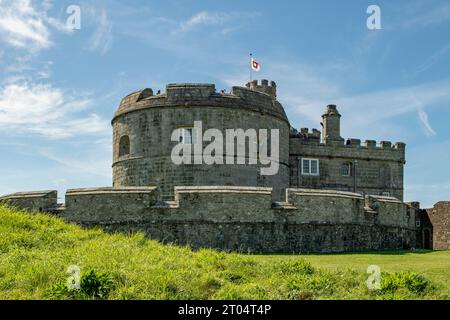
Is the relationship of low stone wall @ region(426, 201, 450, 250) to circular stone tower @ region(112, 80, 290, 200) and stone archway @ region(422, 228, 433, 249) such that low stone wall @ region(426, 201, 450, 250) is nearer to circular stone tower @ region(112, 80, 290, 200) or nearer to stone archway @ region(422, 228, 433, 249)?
stone archway @ region(422, 228, 433, 249)

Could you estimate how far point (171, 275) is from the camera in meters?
10.2

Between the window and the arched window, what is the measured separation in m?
13.3

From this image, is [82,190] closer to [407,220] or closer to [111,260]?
[111,260]

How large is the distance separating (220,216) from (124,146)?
30.8ft

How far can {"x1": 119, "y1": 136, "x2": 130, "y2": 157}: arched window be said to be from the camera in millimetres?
25281

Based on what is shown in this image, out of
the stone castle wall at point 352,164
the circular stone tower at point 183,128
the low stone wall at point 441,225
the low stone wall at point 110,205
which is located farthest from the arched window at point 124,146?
the low stone wall at point 441,225

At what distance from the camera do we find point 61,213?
18.3m

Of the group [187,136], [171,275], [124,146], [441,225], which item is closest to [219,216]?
[187,136]

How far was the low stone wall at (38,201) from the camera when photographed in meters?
18.5

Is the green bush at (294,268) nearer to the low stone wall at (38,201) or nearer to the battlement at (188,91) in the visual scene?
the low stone wall at (38,201)

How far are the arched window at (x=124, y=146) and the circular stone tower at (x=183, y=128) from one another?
0.48 metres

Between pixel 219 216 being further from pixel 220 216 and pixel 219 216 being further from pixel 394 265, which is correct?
pixel 394 265

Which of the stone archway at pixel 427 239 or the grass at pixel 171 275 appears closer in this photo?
the grass at pixel 171 275

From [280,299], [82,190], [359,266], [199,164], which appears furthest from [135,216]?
[280,299]
